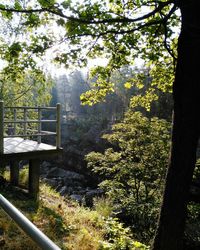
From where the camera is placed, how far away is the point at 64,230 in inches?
214

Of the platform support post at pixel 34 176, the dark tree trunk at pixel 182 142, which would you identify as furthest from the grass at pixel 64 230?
the dark tree trunk at pixel 182 142

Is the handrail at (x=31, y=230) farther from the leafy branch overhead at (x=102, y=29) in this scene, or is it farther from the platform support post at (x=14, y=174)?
the platform support post at (x=14, y=174)

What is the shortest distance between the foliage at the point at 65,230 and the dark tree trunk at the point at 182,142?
1.50m

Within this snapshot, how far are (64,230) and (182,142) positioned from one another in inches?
131

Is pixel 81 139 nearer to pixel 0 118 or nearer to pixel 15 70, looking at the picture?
pixel 0 118

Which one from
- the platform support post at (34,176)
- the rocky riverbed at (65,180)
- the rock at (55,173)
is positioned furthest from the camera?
the rock at (55,173)

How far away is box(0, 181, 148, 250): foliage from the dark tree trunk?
59.1 inches

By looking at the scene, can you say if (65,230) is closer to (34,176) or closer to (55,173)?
(34,176)

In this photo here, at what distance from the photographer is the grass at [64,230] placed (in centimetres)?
439

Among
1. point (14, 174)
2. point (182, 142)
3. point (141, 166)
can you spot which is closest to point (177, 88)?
point (182, 142)

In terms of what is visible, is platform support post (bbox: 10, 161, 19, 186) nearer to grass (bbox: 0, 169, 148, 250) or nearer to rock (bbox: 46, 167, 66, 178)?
grass (bbox: 0, 169, 148, 250)

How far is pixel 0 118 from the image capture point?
6500mm

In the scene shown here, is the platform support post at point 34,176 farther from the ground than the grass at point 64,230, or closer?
farther from the ground

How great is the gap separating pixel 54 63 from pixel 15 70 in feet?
1.91
